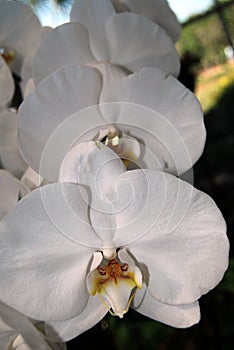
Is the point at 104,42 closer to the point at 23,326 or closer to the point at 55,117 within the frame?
the point at 55,117

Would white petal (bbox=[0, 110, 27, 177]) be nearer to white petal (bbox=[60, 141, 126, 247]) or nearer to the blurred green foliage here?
white petal (bbox=[60, 141, 126, 247])

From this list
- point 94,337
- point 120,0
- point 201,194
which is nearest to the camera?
point 201,194

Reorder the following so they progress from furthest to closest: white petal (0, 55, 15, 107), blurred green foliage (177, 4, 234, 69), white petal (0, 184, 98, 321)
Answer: blurred green foliage (177, 4, 234, 69) < white petal (0, 55, 15, 107) < white petal (0, 184, 98, 321)

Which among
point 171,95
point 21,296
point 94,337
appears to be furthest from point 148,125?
point 94,337

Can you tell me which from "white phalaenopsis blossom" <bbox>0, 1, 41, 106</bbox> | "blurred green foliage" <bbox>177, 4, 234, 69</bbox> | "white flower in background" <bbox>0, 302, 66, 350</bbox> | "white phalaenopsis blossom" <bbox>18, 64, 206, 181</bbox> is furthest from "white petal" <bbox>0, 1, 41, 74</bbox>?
"blurred green foliage" <bbox>177, 4, 234, 69</bbox>

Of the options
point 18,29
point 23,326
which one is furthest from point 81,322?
point 18,29

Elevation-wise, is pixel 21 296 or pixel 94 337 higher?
pixel 21 296

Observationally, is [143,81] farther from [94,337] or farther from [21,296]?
[94,337]
